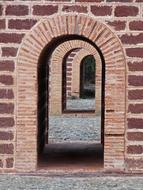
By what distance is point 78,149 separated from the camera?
13703 millimetres

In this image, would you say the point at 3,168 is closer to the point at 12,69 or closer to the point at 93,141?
the point at 12,69

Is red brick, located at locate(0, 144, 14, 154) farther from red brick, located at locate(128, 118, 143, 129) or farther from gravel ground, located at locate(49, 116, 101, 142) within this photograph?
gravel ground, located at locate(49, 116, 101, 142)

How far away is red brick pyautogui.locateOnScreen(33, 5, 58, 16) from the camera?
422 inches

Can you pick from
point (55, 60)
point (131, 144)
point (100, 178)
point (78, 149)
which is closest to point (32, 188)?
point (100, 178)

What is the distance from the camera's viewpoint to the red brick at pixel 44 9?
1072cm

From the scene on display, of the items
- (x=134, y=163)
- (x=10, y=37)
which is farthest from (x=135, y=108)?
(x=10, y=37)

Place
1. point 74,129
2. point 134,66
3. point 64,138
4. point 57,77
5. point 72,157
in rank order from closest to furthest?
point 134,66
point 72,157
point 64,138
point 74,129
point 57,77

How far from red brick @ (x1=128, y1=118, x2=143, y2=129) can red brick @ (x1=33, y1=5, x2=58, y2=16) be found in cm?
223

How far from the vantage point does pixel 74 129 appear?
61.2 feet

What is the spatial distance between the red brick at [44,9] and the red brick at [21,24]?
0.54ft

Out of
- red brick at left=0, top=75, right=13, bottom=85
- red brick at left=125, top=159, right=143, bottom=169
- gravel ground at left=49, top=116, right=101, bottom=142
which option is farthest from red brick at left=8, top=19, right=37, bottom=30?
gravel ground at left=49, top=116, right=101, bottom=142

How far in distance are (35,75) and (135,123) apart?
1859 mm

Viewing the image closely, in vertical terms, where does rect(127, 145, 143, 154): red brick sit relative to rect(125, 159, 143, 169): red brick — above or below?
above

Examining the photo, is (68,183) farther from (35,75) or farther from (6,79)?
(6,79)
